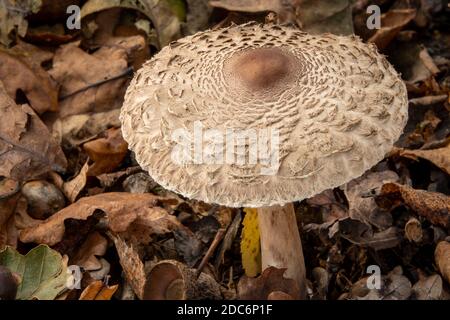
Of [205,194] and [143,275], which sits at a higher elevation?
[205,194]

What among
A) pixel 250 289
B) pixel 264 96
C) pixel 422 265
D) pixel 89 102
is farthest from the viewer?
pixel 89 102

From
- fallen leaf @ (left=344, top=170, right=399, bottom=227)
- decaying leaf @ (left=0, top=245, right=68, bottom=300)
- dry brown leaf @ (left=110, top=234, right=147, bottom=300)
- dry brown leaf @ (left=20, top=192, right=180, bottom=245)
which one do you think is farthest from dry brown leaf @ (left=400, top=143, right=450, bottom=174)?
decaying leaf @ (left=0, top=245, right=68, bottom=300)

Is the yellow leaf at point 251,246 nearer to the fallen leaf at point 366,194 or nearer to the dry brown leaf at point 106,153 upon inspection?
the fallen leaf at point 366,194

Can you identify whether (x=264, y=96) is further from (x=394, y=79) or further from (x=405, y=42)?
(x=405, y=42)

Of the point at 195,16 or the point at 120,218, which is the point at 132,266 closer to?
the point at 120,218

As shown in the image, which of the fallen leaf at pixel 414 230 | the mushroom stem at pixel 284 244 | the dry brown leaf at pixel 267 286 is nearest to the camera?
the dry brown leaf at pixel 267 286

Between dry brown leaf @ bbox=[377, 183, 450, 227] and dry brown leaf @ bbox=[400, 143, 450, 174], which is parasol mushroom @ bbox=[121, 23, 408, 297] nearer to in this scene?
dry brown leaf @ bbox=[377, 183, 450, 227]

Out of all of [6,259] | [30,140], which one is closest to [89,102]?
[30,140]

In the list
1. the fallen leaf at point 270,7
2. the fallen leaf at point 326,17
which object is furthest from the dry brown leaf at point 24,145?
the fallen leaf at point 326,17
